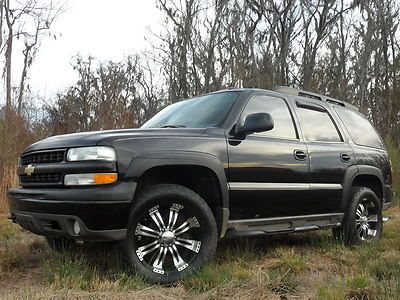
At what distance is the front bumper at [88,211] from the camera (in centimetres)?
341

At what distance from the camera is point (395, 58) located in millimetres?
22562

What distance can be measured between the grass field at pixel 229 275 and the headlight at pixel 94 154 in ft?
2.91

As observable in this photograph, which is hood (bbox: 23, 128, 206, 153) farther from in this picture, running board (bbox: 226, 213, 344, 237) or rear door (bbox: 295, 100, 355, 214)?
rear door (bbox: 295, 100, 355, 214)

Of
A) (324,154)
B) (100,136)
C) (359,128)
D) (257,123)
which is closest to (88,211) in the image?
(100,136)

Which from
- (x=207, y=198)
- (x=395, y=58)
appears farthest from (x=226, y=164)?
(x=395, y=58)

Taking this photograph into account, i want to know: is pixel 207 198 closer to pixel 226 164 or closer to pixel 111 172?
pixel 226 164

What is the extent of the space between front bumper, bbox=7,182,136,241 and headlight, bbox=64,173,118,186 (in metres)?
0.05

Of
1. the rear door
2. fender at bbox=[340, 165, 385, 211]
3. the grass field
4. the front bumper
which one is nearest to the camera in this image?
the grass field

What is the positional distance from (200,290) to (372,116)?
1801cm

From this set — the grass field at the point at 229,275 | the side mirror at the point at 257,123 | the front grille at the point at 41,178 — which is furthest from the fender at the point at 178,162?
the grass field at the point at 229,275

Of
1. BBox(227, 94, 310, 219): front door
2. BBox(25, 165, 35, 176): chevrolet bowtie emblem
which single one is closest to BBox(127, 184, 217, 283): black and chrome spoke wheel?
BBox(227, 94, 310, 219): front door

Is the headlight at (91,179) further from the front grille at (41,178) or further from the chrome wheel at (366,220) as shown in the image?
the chrome wheel at (366,220)

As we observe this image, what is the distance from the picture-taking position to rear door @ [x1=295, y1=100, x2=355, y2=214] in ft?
16.6

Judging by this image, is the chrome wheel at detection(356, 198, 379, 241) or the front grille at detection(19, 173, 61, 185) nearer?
the front grille at detection(19, 173, 61, 185)
